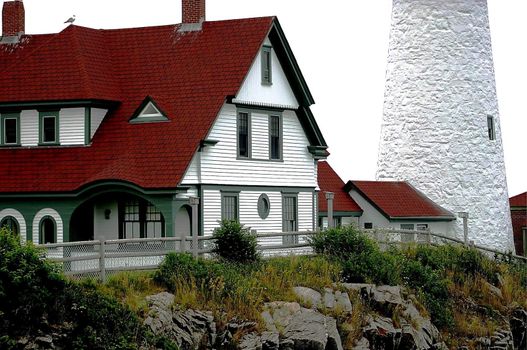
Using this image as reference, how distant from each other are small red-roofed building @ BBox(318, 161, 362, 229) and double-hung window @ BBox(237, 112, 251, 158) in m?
6.98

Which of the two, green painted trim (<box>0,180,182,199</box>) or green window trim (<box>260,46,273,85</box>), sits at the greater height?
green window trim (<box>260,46,273,85</box>)

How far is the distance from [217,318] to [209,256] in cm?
424

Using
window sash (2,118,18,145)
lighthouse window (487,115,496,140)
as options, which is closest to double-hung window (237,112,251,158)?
window sash (2,118,18,145)

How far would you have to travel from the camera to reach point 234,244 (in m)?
34.3

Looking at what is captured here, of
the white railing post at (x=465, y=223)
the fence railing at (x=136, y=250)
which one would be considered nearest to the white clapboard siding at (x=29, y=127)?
the fence railing at (x=136, y=250)

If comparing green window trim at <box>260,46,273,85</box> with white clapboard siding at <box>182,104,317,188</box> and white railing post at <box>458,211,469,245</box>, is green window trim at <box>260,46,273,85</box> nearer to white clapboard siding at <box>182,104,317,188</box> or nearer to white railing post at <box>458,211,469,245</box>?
white clapboard siding at <box>182,104,317,188</box>

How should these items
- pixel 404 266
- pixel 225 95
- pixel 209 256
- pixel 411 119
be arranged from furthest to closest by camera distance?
pixel 411 119
pixel 225 95
pixel 404 266
pixel 209 256

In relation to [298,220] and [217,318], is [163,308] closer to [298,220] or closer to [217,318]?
[217,318]

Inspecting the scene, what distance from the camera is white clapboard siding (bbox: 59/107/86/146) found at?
140 ft

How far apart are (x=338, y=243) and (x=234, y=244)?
4.31 m

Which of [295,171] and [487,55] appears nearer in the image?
[295,171]

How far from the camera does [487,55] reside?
54688 mm

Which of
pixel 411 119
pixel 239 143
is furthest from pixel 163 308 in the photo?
pixel 411 119

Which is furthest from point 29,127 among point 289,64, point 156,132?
point 289,64
